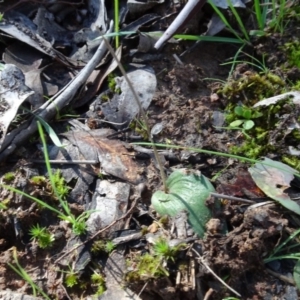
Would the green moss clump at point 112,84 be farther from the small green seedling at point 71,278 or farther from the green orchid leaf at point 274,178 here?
the small green seedling at point 71,278

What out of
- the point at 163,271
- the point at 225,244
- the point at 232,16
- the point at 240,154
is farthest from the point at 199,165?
the point at 232,16

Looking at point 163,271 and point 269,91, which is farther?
point 269,91

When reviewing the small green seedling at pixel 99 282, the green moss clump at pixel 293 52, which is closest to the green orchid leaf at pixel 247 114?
the green moss clump at pixel 293 52

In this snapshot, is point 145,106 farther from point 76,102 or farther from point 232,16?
point 232,16

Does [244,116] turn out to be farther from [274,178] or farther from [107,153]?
[107,153]

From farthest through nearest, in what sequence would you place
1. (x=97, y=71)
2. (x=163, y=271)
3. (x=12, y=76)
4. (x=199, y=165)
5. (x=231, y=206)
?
(x=97, y=71)
(x=12, y=76)
(x=199, y=165)
(x=231, y=206)
(x=163, y=271)

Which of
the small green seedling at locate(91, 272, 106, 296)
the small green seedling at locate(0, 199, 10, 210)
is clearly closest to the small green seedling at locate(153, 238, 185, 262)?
the small green seedling at locate(91, 272, 106, 296)

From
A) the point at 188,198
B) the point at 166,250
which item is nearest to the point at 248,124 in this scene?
the point at 188,198
